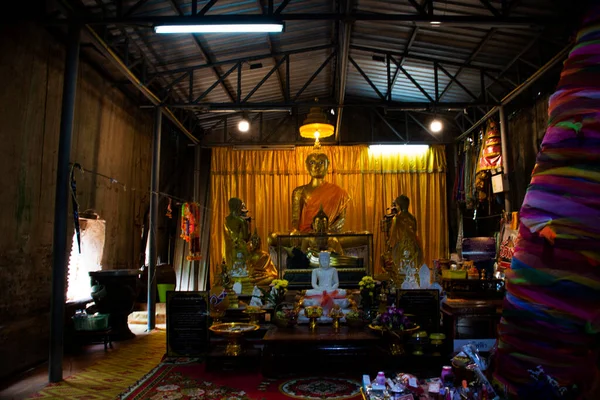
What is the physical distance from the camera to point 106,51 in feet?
19.3

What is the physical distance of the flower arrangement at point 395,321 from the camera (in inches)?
181

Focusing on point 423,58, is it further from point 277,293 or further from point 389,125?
point 277,293

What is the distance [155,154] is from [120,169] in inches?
24.8

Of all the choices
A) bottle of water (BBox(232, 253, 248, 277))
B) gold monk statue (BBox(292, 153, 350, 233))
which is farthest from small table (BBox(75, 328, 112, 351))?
gold monk statue (BBox(292, 153, 350, 233))

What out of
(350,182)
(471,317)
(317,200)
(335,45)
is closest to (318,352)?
(471,317)

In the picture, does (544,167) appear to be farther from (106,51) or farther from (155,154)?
(155,154)

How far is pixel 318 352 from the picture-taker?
4488mm

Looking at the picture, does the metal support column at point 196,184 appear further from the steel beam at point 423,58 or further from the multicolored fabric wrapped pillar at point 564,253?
the multicolored fabric wrapped pillar at point 564,253

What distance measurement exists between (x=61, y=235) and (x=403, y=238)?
556 centimetres

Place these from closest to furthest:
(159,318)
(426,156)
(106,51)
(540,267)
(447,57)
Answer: (540,267) < (106,51) < (159,318) < (447,57) < (426,156)

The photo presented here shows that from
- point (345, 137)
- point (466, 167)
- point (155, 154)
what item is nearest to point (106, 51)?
point (155, 154)

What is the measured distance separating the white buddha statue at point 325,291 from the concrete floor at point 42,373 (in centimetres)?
253

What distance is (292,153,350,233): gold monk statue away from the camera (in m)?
9.50

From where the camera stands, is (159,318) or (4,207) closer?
(4,207)
